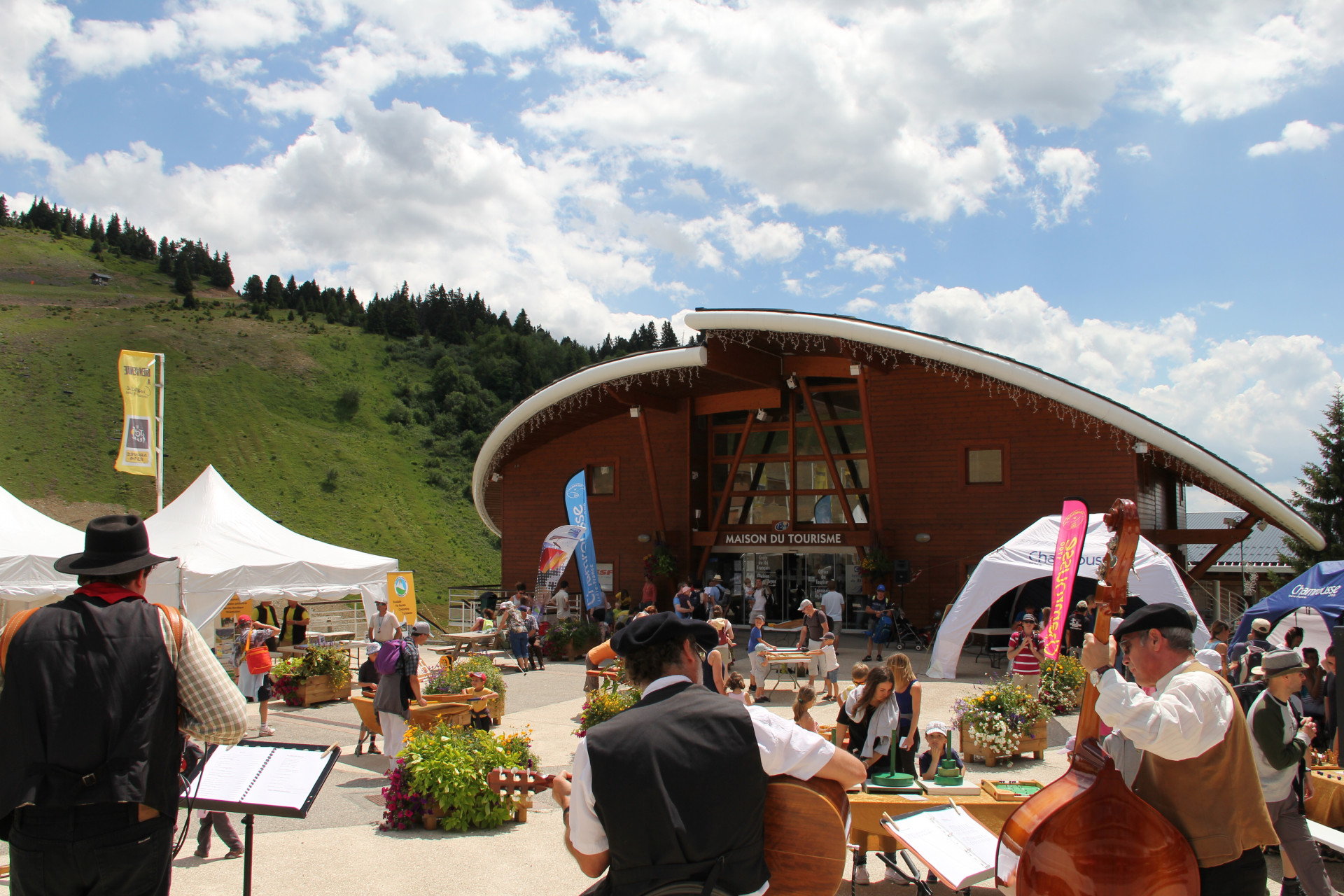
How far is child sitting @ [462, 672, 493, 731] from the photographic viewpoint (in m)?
8.74

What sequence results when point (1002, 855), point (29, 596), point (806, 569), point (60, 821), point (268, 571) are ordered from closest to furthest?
point (60, 821) → point (1002, 855) → point (29, 596) → point (268, 571) → point (806, 569)

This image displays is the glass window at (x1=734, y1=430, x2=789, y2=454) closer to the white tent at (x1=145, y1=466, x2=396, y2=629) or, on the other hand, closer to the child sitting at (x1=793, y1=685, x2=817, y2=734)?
the white tent at (x1=145, y1=466, x2=396, y2=629)

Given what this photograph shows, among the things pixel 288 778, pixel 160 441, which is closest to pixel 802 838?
pixel 288 778

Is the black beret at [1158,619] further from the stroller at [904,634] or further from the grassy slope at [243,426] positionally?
the grassy slope at [243,426]

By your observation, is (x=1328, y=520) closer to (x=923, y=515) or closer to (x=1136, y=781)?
(x=923, y=515)

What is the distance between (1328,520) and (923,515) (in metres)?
13.9

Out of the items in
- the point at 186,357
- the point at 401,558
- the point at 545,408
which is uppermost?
the point at 186,357

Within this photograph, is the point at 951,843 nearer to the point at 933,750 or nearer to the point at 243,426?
the point at 933,750

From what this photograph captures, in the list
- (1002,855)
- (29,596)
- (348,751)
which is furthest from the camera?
(29,596)

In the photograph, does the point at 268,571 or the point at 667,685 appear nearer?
the point at 667,685

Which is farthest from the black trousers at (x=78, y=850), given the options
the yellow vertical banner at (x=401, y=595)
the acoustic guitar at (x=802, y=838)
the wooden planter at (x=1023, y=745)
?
the yellow vertical banner at (x=401, y=595)

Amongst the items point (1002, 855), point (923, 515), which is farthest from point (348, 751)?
point (923, 515)

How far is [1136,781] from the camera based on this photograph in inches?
114

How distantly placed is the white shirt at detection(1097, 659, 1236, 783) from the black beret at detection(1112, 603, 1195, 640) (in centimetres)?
21
